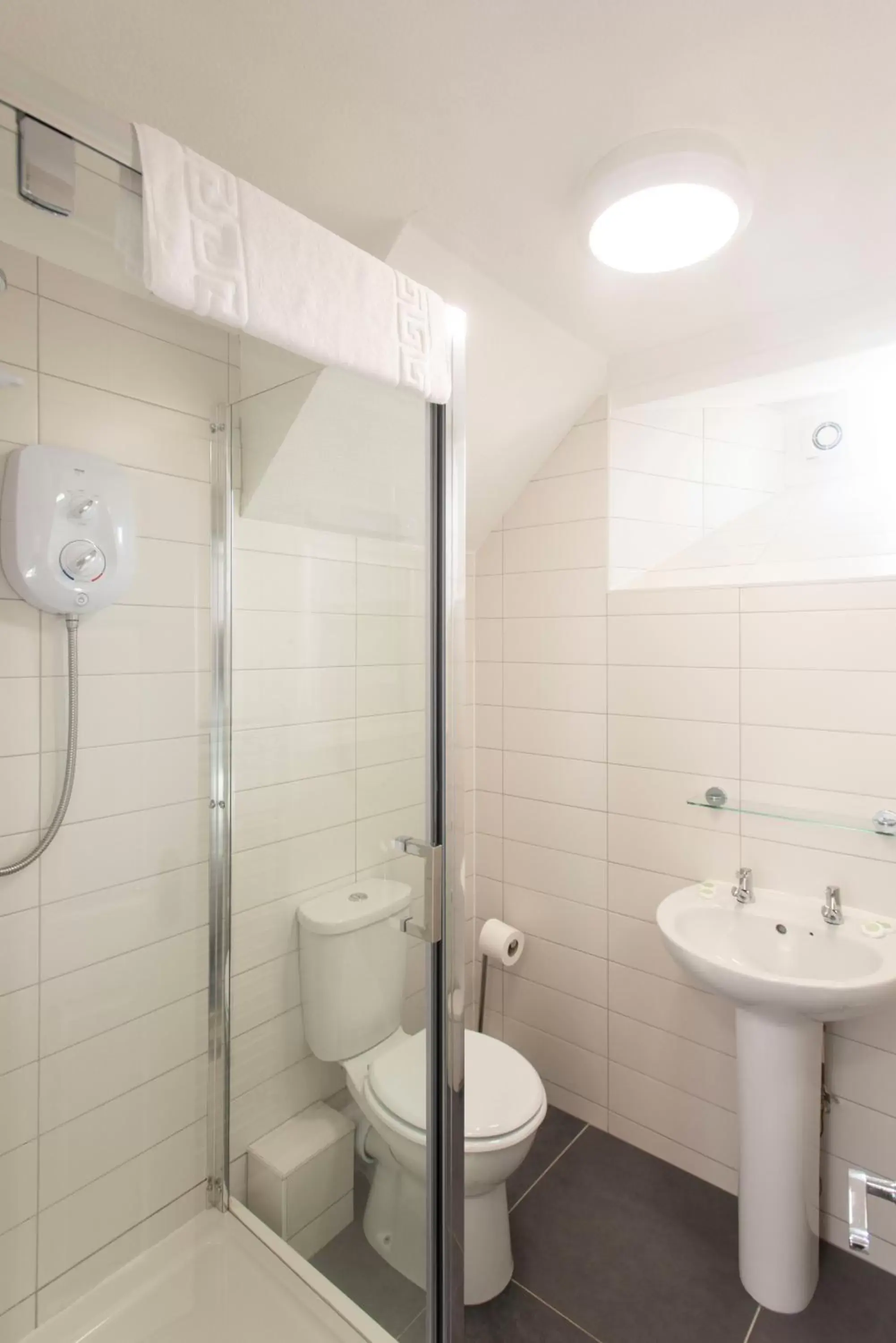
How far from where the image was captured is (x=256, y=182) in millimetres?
1180

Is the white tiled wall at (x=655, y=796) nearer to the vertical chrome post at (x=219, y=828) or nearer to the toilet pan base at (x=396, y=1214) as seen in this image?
the toilet pan base at (x=396, y=1214)

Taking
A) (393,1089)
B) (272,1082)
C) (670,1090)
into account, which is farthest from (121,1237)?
(670,1090)

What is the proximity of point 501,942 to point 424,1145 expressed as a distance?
1009 mm

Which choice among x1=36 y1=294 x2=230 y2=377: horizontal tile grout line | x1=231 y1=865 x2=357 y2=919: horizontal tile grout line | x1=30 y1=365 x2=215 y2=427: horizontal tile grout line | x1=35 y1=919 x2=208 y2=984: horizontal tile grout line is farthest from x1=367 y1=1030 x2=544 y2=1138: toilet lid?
x1=36 y1=294 x2=230 y2=377: horizontal tile grout line

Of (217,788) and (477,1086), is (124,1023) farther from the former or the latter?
(477,1086)

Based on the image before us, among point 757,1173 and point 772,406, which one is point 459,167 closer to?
point 772,406

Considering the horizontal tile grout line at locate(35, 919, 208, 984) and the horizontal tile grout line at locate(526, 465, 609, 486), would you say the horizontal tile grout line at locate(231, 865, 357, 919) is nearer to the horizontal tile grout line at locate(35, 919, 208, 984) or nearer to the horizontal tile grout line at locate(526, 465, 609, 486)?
the horizontal tile grout line at locate(35, 919, 208, 984)

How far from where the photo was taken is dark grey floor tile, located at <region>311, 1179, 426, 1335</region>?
3.72ft

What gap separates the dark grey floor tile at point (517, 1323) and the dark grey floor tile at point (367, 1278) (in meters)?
0.39

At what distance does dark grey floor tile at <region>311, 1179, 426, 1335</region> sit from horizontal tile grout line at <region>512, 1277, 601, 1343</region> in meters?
0.51

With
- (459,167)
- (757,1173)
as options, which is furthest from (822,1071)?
(459,167)

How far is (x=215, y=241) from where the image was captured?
28.9 inches

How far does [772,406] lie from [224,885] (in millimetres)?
1933

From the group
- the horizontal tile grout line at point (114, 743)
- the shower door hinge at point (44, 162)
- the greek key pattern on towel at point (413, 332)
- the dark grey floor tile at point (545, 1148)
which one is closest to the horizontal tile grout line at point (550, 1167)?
the dark grey floor tile at point (545, 1148)
